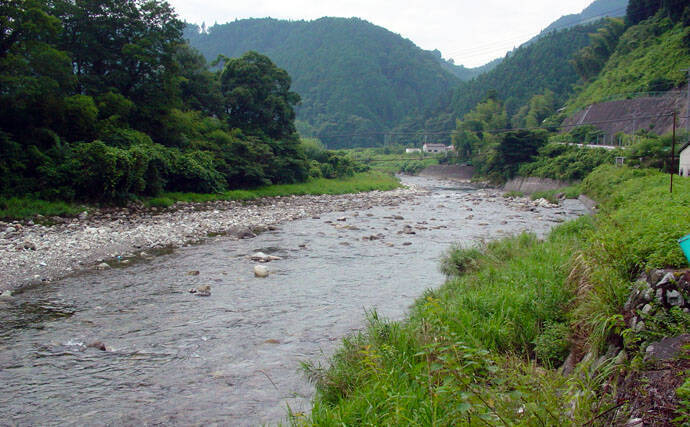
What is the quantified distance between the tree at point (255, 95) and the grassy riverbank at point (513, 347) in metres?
31.2

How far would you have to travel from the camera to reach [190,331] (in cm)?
651

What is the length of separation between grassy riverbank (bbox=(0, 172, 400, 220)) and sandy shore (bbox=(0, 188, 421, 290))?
68 cm

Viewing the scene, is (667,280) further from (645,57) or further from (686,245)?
(645,57)

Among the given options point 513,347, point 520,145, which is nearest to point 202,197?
point 513,347

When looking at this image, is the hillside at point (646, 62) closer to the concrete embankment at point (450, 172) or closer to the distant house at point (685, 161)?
the concrete embankment at point (450, 172)

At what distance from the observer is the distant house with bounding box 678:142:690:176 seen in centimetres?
2083

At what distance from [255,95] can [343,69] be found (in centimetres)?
11347

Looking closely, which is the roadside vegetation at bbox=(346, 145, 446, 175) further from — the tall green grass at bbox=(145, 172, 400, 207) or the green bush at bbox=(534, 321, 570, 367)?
the green bush at bbox=(534, 321, 570, 367)

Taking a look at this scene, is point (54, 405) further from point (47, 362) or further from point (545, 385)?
point (545, 385)

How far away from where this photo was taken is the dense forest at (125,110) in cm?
1675

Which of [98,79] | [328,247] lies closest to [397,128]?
[98,79]

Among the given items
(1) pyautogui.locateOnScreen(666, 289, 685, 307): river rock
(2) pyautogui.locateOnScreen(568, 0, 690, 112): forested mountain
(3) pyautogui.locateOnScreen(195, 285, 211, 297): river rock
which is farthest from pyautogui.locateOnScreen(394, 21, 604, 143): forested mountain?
(1) pyautogui.locateOnScreen(666, 289, 685, 307): river rock

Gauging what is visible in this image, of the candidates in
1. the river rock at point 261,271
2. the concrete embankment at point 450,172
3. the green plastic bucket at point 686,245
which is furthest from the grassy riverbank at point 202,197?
the concrete embankment at point 450,172

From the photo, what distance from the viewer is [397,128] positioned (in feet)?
416
